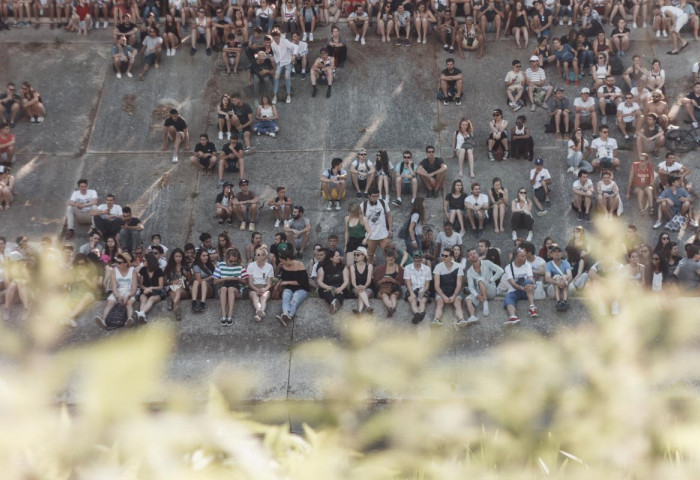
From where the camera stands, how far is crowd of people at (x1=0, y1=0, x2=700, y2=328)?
44.5 feet

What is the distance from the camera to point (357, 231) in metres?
14.7

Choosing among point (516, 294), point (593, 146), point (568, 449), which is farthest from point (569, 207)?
point (568, 449)

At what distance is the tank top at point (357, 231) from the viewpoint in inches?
579

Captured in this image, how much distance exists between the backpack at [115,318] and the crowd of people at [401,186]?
Answer: 28mm

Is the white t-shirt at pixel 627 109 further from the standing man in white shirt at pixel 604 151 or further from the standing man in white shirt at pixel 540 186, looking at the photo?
the standing man in white shirt at pixel 540 186

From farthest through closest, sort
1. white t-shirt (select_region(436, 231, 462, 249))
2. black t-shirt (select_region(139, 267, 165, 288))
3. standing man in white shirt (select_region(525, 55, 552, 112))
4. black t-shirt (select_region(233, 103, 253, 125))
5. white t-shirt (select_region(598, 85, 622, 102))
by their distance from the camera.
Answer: standing man in white shirt (select_region(525, 55, 552, 112)) → white t-shirt (select_region(598, 85, 622, 102)) → black t-shirt (select_region(233, 103, 253, 125)) → white t-shirt (select_region(436, 231, 462, 249)) → black t-shirt (select_region(139, 267, 165, 288))

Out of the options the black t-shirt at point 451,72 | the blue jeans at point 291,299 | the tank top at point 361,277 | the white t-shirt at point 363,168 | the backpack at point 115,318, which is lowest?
the backpack at point 115,318

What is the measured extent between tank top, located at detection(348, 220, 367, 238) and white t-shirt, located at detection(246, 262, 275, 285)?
64.4 inches

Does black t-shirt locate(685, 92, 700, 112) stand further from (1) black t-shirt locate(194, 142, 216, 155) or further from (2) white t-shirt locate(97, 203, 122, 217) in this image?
(2) white t-shirt locate(97, 203, 122, 217)

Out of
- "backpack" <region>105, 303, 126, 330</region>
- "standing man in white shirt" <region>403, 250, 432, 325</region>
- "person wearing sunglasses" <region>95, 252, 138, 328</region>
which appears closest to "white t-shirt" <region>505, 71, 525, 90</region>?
"standing man in white shirt" <region>403, 250, 432, 325</region>

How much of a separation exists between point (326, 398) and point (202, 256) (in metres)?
3.01

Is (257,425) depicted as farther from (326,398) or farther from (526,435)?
(526,435)

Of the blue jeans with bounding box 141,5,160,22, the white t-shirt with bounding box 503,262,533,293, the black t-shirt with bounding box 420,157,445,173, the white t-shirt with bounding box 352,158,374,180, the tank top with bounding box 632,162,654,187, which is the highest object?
the blue jeans with bounding box 141,5,160,22

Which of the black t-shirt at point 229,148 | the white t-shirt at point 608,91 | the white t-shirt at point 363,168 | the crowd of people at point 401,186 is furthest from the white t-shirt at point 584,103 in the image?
the black t-shirt at point 229,148
